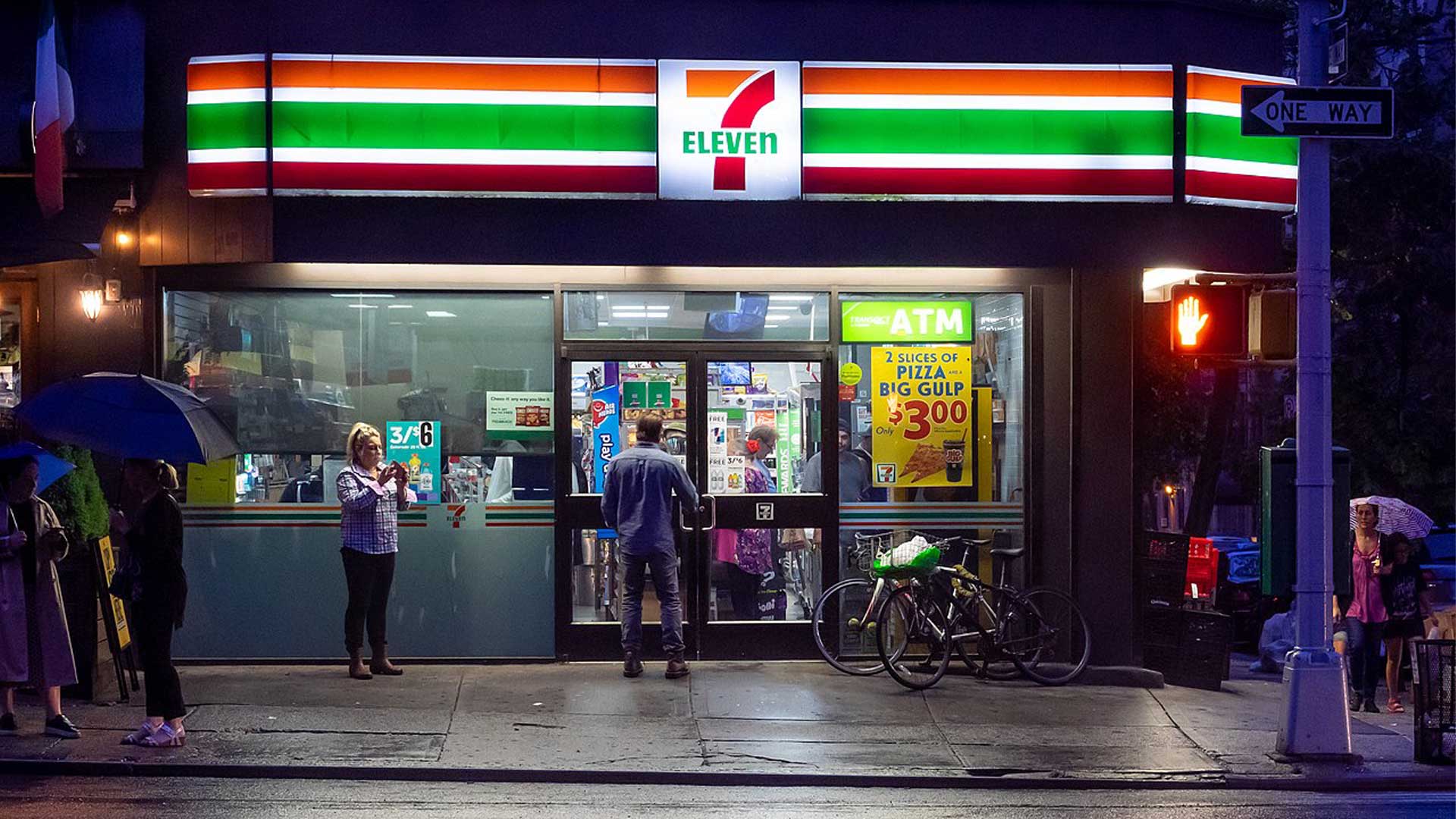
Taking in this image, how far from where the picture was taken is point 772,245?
1075 cm

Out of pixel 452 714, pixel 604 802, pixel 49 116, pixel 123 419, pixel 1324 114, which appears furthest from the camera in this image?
pixel 49 116

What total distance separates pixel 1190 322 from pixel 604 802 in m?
5.36

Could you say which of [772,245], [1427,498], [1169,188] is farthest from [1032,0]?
[1427,498]

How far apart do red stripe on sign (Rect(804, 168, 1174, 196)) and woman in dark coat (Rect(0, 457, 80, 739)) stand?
560cm

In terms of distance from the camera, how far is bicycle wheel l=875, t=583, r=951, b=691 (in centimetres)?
1068

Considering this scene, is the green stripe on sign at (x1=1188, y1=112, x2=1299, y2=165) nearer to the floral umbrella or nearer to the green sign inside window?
the green sign inside window

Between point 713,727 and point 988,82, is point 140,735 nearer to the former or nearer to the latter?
point 713,727

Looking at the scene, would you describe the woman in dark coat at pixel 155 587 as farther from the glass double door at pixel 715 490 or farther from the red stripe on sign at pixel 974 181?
the red stripe on sign at pixel 974 181

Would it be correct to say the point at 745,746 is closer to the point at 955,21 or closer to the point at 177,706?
the point at 177,706

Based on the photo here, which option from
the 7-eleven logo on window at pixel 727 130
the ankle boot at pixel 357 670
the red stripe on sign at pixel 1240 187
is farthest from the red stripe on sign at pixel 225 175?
the red stripe on sign at pixel 1240 187

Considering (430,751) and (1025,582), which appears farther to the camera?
(1025,582)

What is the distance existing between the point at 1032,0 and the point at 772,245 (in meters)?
2.81

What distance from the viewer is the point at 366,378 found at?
11.2 m

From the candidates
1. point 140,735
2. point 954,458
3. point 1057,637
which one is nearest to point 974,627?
point 1057,637
